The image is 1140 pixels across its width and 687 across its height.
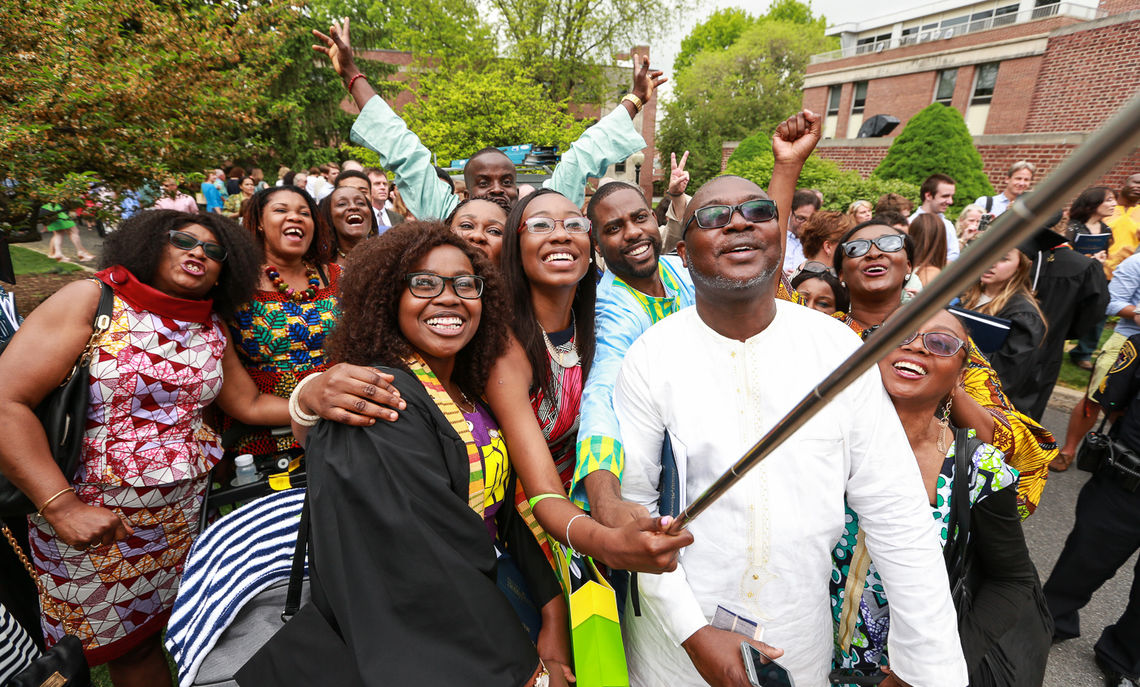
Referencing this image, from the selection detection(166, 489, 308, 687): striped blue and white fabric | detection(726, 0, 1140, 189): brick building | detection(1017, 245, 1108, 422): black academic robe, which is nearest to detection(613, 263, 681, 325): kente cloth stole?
detection(166, 489, 308, 687): striped blue and white fabric

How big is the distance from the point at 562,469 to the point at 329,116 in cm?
2179

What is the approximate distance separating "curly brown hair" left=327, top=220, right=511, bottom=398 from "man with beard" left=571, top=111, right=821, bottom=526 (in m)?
0.44

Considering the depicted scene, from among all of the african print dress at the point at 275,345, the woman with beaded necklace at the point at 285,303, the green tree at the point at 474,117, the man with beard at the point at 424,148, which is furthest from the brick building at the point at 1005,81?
the african print dress at the point at 275,345

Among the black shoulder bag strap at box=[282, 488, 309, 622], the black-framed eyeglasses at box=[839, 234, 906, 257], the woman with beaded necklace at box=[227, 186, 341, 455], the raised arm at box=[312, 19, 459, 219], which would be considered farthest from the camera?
the raised arm at box=[312, 19, 459, 219]

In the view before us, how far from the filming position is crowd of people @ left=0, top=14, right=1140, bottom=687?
4.98 feet

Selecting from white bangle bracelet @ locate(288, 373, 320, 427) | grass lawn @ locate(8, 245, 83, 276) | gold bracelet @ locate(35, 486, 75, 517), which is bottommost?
grass lawn @ locate(8, 245, 83, 276)

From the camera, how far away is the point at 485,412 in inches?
79.4

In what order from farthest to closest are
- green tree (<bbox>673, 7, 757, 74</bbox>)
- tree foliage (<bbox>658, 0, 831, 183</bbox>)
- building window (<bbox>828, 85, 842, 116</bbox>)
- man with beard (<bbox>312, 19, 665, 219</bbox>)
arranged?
green tree (<bbox>673, 7, 757, 74</bbox>), tree foliage (<bbox>658, 0, 831, 183</bbox>), building window (<bbox>828, 85, 842, 116</bbox>), man with beard (<bbox>312, 19, 665, 219</bbox>)

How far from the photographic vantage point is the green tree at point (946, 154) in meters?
16.4

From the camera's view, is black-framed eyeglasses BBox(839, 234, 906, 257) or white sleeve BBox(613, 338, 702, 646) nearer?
white sleeve BBox(613, 338, 702, 646)

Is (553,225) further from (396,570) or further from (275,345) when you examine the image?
(275,345)

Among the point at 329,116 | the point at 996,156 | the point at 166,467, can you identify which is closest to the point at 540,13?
the point at 329,116

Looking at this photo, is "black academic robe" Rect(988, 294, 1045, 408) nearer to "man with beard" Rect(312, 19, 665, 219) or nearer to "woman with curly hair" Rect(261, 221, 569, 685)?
"man with beard" Rect(312, 19, 665, 219)

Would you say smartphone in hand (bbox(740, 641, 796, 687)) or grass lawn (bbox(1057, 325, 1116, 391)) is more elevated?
smartphone in hand (bbox(740, 641, 796, 687))
